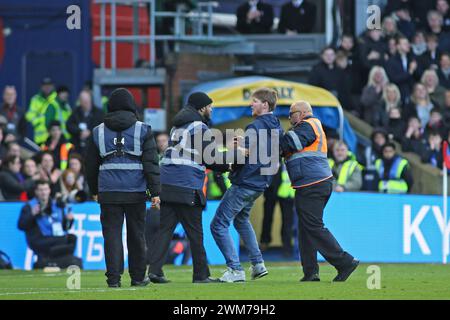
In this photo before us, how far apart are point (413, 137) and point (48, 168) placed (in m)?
6.86

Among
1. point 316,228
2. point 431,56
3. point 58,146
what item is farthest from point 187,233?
point 431,56

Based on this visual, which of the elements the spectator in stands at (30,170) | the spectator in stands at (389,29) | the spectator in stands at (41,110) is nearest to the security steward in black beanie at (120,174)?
the spectator in stands at (30,170)

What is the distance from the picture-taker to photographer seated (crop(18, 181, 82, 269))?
22.3 meters

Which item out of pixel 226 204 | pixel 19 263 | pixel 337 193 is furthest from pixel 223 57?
pixel 226 204

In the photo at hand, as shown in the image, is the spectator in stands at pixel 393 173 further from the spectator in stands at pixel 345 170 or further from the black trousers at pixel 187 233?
the black trousers at pixel 187 233

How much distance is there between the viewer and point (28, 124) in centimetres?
2817

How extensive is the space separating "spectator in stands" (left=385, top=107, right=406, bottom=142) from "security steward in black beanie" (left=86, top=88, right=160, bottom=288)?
11454mm

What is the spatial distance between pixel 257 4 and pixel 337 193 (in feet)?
22.2

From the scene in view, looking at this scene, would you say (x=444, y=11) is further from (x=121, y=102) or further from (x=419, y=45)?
(x=121, y=102)

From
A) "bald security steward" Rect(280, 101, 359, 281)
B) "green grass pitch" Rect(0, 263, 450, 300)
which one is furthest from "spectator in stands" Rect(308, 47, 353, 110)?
"bald security steward" Rect(280, 101, 359, 281)

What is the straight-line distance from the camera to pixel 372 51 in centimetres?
2781

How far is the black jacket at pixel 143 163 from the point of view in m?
16.0

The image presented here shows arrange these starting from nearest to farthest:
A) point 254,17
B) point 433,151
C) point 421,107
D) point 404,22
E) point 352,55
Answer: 1. point 433,151
2. point 421,107
3. point 352,55
4. point 404,22
5. point 254,17
